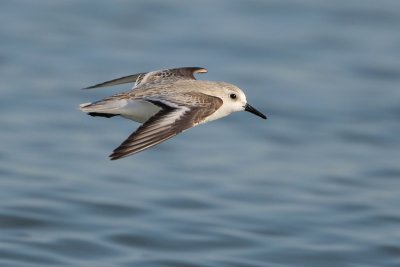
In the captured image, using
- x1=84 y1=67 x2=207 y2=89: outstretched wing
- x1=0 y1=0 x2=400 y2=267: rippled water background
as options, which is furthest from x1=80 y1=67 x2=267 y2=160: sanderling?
x1=0 y1=0 x2=400 y2=267: rippled water background

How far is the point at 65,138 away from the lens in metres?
16.2

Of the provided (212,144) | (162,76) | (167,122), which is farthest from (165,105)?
(212,144)

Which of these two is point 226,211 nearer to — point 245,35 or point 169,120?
point 169,120

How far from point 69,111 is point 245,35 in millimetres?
4379

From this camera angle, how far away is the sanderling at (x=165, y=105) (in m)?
9.20

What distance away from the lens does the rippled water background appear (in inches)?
532

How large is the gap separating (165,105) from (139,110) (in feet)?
1.51

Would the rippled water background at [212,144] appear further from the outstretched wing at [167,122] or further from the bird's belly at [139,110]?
the outstretched wing at [167,122]

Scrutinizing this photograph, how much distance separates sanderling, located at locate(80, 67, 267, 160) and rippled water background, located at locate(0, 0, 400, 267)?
8.04 ft

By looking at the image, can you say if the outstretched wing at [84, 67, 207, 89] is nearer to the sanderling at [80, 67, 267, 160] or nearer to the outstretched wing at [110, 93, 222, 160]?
the sanderling at [80, 67, 267, 160]

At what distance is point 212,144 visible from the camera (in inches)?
647

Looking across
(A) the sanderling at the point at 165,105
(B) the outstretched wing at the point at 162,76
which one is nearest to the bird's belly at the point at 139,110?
(A) the sanderling at the point at 165,105

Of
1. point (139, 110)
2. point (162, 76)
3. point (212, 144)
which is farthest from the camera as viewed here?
point (212, 144)

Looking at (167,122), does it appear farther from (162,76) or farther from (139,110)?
(162,76)
